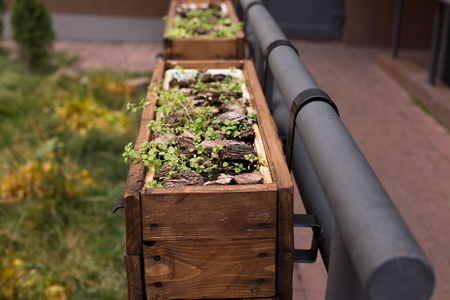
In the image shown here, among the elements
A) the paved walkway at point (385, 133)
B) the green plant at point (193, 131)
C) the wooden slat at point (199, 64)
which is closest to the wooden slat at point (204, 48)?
the wooden slat at point (199, 64)

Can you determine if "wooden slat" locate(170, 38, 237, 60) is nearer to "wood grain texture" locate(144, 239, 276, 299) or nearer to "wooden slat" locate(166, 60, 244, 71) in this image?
"wooden slat" locate(166, 60, 244, 71)

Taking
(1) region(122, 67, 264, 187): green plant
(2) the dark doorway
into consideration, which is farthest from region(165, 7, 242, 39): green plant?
(2) the dark doorway

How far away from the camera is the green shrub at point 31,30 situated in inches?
289

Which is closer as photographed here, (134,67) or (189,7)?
(189,7)

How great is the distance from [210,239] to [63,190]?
9.76ft

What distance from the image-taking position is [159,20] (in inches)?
368

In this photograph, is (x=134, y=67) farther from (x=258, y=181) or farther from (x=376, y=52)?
(x=258, y=181)

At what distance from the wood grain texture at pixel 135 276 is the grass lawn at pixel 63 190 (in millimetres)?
1842

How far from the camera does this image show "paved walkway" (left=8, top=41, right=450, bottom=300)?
11.8 feet

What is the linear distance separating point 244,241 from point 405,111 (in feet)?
17.3

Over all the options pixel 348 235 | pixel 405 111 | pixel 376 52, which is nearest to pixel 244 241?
pixel 348 235

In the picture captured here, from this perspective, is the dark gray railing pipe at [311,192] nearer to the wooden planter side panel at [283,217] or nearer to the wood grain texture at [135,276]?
the wooden planter side panel at [283,217]

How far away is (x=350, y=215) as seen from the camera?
2.64ft

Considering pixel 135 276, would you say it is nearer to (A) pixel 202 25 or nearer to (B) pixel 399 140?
(A) pixel 202 25
